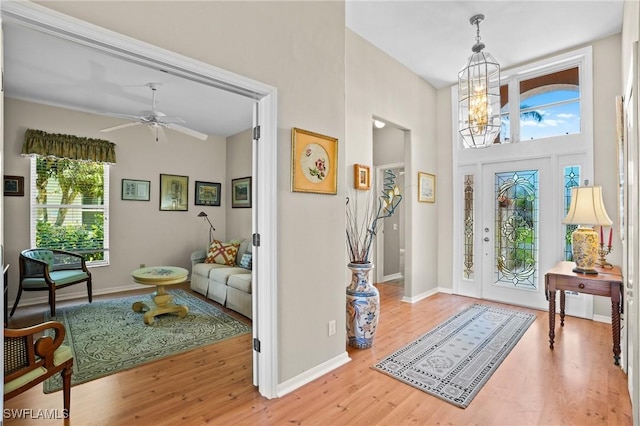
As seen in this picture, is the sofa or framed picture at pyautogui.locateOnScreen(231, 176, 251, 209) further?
framed picture at pyautogui.locateOnScreen(231, 176, 251, 209)

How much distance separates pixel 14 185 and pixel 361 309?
15.5ft

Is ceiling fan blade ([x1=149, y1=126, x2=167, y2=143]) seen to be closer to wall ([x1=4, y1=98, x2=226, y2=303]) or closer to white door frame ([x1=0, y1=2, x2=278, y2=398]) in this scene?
wall ([x1=4, y1=98, x2=226, y2=303])

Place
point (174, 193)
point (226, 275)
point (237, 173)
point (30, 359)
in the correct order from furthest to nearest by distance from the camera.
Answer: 1. point (237, 173)
2. point (174, 193)
3. point (226, 275)
4. point (30, 359)

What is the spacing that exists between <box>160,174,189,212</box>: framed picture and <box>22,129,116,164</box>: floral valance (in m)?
0.87

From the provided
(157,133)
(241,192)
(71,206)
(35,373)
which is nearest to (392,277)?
(241,192)

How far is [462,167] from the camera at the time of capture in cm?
478

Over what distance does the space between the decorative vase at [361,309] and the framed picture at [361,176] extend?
3.57 feet

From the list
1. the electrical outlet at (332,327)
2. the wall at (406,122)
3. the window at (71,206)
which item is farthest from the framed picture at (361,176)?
the window at (71,206)

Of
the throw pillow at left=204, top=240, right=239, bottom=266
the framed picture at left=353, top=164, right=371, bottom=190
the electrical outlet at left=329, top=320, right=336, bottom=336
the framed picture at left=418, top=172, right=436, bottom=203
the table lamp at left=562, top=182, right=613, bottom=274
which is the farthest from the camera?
the throw pillow at left=204, top=240, right=239, bottom=266

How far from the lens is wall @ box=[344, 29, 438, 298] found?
3.71 metres

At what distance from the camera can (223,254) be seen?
5055 millimetres

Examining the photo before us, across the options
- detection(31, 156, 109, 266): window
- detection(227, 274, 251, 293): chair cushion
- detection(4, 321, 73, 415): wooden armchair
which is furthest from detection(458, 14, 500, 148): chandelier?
detection(31, 156, 109, 266): window

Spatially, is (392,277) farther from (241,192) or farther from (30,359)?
(30,359)

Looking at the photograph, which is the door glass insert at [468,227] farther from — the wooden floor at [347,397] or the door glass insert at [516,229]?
the wooden floor at [347,397]
